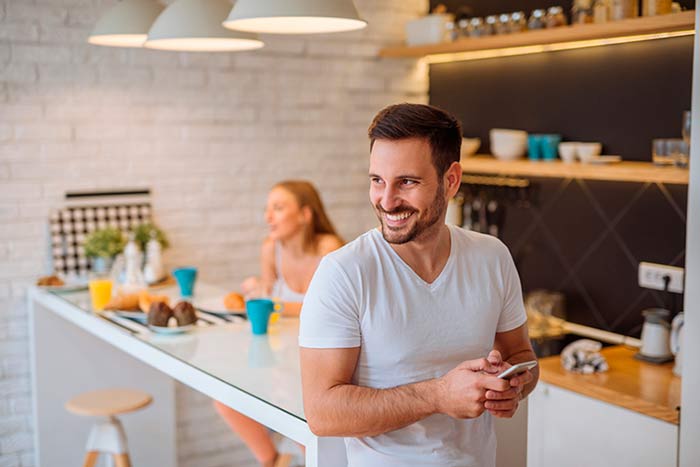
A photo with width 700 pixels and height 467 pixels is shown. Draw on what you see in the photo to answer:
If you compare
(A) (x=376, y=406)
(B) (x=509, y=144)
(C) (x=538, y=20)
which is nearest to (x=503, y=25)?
(C) (x=538, y=20)

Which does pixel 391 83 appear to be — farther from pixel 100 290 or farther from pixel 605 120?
pixel 100 290

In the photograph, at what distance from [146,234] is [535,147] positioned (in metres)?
1.76

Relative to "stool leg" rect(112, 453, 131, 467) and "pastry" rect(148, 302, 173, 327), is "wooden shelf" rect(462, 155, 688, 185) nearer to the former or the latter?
"pastry" rect(148, 302, 173, 327)

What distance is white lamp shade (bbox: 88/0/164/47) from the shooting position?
2988 mm

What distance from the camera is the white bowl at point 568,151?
3.67 m

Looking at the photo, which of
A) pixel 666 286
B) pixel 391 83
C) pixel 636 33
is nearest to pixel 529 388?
pixel 666 286

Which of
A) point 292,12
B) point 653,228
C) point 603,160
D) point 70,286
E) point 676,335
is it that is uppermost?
point 292,12

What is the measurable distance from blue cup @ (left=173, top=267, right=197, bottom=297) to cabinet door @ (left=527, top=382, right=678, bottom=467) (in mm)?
1357

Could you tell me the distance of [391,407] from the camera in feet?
5.61

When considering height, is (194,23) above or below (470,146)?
above

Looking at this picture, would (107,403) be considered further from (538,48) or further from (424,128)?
(538,48)

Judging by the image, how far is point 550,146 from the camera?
3.80m

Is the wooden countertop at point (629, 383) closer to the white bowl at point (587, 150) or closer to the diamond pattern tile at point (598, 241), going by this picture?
the diamond pattern tile at point (598, 241)

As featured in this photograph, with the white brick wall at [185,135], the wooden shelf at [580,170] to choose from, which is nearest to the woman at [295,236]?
the white brick wall at [185,135]
